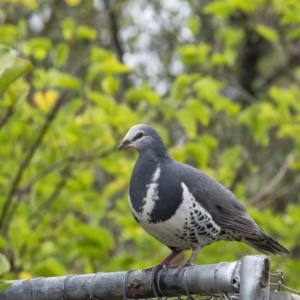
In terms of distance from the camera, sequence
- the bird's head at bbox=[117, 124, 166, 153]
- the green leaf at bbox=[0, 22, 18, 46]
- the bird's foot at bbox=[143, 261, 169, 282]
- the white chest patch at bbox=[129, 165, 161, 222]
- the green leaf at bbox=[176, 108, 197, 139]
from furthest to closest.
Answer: the green leaf at bbox=[0, 22, 18, 46] → the green leaf at bbox=[176, 108, 197, 139] → the bird's head at bbox=[117, 124, 166, 153] → the white chest patch at bbox=[129, 165, 161, 222] → the bird's foot at bbox=[143, 261, 169, 282]

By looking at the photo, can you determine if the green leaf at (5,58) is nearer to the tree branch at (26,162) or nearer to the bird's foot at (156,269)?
the bird's foot at (156,269)

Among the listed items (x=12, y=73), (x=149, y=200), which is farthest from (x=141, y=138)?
(x=12, y=73)

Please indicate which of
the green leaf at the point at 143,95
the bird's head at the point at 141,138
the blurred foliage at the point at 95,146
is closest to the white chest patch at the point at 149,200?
the bird's head at the point at 141,138

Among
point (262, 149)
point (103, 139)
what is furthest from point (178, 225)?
point (262, 149)

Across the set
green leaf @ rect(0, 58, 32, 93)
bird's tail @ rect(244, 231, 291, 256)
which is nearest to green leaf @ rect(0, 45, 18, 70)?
green leaf @ rect(0, 58, 32, 93)

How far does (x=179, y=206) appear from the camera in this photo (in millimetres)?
3180

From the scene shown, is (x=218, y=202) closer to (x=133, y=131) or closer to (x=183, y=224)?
(x=183, y=224)

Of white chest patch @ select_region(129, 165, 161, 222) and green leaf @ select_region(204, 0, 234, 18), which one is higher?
green leaf @ select_region(204, 0, 234, 18)

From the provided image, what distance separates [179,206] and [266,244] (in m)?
0.52

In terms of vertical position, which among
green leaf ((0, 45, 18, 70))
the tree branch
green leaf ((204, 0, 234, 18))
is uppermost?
green leaf ((204, 0, 234, 18))

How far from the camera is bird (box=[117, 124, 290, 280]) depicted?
10.4ft

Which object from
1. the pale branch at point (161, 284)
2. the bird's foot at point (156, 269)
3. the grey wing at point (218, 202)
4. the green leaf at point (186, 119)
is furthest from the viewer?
the green leaf at point (186, 119)

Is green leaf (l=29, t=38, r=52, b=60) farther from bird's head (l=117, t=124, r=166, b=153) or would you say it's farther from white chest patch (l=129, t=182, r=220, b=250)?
white chest patch (l=129, t=182, r=220, b=250)

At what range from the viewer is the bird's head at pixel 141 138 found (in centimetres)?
347
